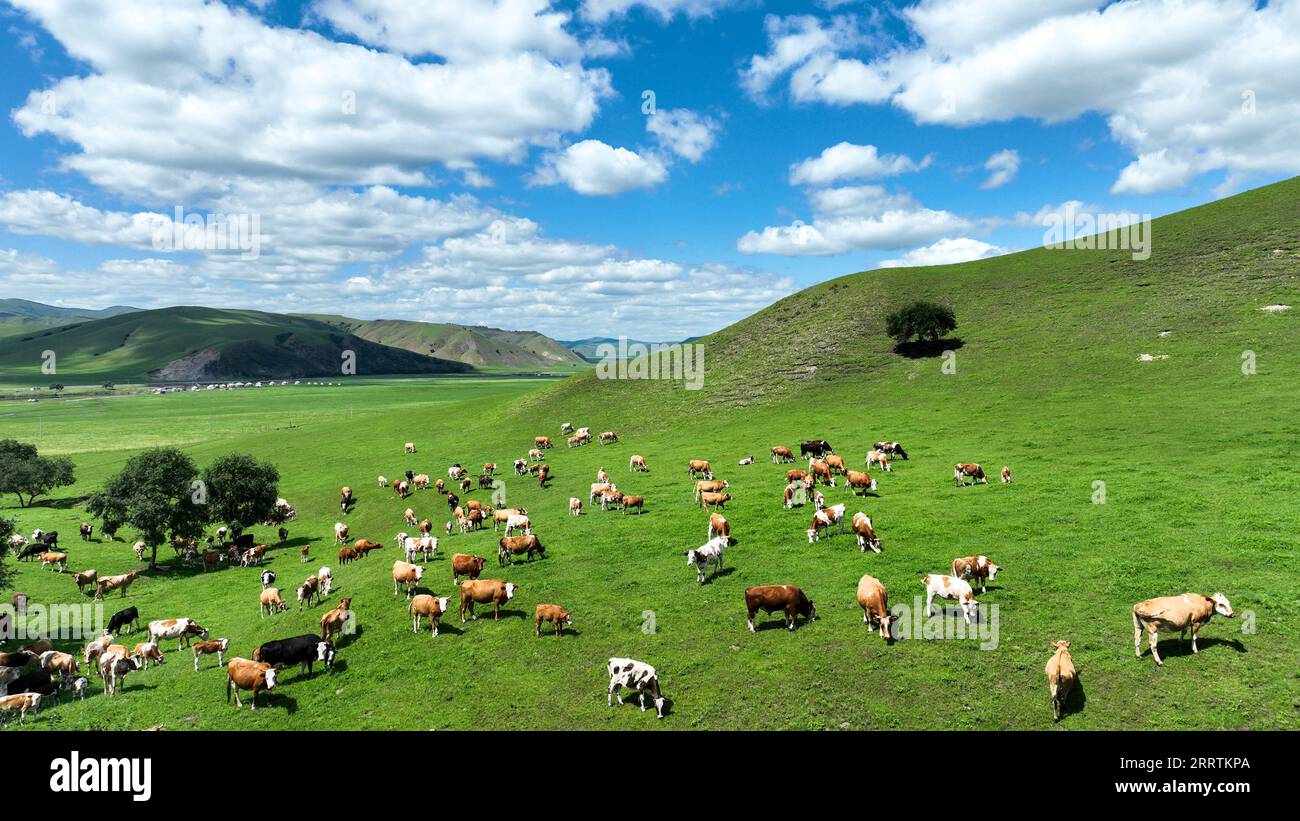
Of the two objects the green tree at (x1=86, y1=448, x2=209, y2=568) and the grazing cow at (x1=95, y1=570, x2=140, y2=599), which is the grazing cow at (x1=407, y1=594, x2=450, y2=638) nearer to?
the grazing cow at (x1=95, y1=570, x2=140, y2=599)

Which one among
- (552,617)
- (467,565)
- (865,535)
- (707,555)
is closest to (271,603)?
(467,565)

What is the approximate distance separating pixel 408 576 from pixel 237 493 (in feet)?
95.1

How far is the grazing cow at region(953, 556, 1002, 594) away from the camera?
1983 cm

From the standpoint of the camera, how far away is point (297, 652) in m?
19.8

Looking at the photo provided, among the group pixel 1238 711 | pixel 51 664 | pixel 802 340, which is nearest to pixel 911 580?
pixel 1238 711

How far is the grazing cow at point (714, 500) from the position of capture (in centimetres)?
3253

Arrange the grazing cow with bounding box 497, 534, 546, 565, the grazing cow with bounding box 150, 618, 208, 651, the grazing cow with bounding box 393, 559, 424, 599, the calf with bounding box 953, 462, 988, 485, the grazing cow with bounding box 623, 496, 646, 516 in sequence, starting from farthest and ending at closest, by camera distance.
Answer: the grazing cow with bounding box 623, 496, 646, 516
the calf with bounding box 953, 462, 988, 485
the grazing cow with bounding box 497, 534, 546, 565
the grazing cow with bounding box 393, 559, 424, 599
the grazing cow with bounding box 150, 618, 208, 651

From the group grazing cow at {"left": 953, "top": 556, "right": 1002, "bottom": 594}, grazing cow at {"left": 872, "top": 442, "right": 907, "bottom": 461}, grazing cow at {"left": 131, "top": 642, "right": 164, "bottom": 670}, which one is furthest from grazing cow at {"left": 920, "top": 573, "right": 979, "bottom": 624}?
grazing cow at {"left": 131, "top": 642, "right": 164, "bottom": 670}

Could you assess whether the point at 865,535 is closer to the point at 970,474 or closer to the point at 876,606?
the point at 876,606

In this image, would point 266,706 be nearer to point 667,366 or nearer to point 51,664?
point 51,664

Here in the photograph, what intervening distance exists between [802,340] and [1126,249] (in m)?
50.7

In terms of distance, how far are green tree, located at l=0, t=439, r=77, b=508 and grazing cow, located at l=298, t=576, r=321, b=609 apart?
63.2 m

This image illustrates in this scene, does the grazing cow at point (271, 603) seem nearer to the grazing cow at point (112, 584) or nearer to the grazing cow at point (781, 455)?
the grazing cow at point (112, 584)

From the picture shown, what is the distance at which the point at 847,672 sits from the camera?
16.1 meters
